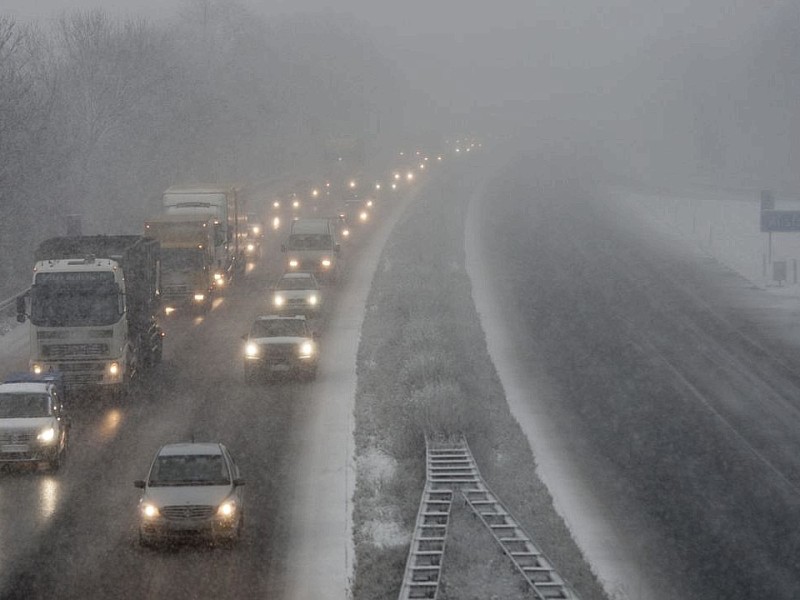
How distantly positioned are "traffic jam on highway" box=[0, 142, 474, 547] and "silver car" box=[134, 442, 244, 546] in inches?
0.8

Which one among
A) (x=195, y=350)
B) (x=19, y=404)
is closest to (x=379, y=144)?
(x=195, y=350)

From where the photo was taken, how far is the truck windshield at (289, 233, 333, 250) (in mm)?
53906

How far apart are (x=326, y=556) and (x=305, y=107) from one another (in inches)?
5364

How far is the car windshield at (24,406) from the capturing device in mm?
24959

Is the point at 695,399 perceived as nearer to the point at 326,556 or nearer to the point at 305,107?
the point at 326,556

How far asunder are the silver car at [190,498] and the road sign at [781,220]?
136 feet

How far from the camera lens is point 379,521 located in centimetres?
2236

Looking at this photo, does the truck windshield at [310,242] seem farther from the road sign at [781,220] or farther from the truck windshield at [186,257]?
the road sign at [781,220]

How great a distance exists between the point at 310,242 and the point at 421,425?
87.6ft

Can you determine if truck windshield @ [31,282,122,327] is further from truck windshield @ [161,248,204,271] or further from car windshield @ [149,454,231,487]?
truck windshield @ [161,248,204,271]

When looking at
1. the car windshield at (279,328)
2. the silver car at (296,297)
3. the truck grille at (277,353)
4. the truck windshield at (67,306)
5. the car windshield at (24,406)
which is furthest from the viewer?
the silver car at (296,297)

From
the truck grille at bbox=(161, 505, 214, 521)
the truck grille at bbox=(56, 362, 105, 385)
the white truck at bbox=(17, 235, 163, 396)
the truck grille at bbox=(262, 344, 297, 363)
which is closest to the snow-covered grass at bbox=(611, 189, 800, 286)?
the truck grille at bbox=(262, 344, 297, 363)

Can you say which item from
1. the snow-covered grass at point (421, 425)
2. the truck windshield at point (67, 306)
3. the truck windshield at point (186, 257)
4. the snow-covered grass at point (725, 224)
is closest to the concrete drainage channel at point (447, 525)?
the snow-covered grass at point (421, 425)

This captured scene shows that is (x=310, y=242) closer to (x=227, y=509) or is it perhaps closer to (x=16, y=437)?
(x=16, y=437)
